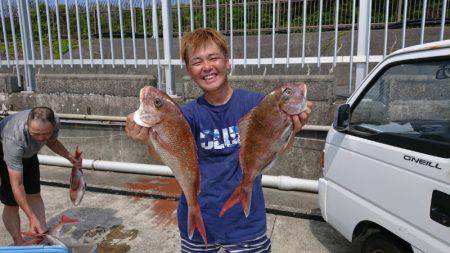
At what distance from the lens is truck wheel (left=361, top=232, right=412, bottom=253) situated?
249 cm

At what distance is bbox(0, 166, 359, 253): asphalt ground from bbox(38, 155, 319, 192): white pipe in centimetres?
12

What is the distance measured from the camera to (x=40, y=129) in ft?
11.1

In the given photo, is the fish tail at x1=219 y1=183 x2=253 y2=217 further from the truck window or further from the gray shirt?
the gray shirt

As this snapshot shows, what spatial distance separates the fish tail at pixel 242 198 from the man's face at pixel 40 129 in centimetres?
216

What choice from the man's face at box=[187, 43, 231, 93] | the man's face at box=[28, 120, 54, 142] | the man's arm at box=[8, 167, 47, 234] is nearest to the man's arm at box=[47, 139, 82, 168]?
the man's face at box=[28, 120, 54, 142]

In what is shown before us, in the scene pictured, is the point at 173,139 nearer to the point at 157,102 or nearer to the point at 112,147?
the point at 157,102

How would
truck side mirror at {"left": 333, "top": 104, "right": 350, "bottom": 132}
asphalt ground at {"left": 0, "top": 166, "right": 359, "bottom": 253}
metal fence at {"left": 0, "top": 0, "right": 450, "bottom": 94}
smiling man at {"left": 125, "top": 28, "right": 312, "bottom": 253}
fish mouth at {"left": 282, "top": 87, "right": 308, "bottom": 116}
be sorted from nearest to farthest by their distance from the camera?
fish mouth at {"left": 282, "top": 87, "right": 308, "bottom": 116}
smiling man at {"left": 125, "top": 28, "right": 312, "bottom": 253}
truck side mirror at {"left": 333, "top": 104, "right": 350, "bottom": 132}
asphalt ground at {"left": 0, "top": 166, "right": 359, "bottom": 253}
metal fence at {"left": 0, "top": 0, "right": 450, "bottom": 94}

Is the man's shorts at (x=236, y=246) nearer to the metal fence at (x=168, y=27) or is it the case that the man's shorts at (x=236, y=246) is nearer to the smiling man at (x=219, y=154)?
the smiling man at (x=219, y=154)

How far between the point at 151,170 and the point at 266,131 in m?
4.25

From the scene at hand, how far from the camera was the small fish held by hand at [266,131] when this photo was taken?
188 cm

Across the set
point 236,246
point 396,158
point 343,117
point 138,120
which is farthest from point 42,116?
point 396,158

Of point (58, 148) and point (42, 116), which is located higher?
point (42, 116)

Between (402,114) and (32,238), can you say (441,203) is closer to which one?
(402,114)

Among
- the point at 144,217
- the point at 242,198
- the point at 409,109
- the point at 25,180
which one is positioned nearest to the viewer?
the point at 242,198
